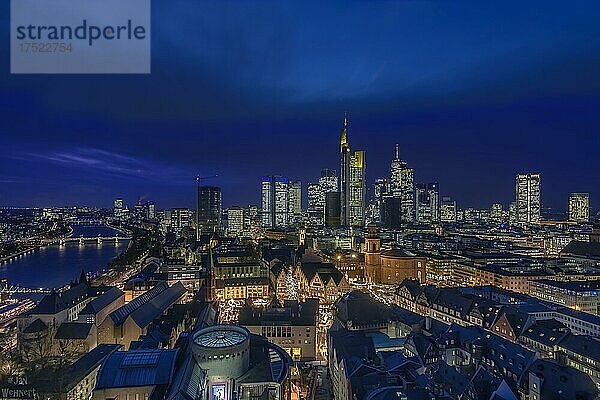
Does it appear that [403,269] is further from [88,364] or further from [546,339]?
[88,364]

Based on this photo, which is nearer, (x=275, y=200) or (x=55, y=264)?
(x=55, y=264)

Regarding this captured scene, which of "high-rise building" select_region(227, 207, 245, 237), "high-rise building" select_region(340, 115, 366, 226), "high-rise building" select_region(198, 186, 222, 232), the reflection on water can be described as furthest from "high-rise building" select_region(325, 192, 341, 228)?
the reflection on water

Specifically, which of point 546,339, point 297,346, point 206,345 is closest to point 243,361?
point 206,345

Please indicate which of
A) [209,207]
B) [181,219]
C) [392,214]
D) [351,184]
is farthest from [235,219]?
[392,214]

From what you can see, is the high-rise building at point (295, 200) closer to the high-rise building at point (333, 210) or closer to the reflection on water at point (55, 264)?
the high-rise building at point (333, 210)

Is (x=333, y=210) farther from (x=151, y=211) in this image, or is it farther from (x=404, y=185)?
(x=151, y=211)
